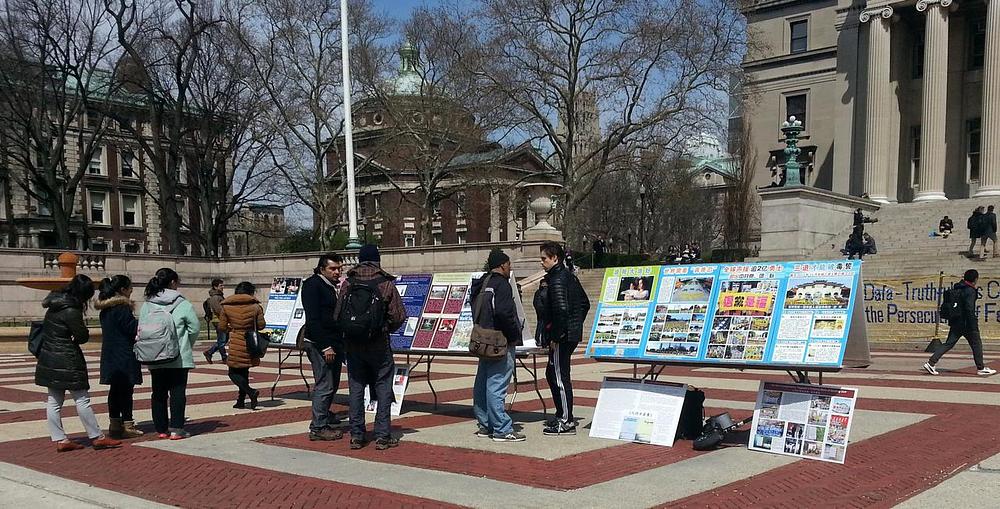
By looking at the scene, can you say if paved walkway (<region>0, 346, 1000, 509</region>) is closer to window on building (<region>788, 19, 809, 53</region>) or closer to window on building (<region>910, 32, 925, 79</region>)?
window on building (<region>910, 32, 925, 79</region>)

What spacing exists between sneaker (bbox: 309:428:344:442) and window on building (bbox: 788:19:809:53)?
5199cm

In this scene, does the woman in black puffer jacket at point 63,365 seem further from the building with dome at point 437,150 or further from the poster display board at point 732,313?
the building with dome at point 437,150

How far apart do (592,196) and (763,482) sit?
5905 centimetres

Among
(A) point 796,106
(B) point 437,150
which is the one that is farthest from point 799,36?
(B) point 437,150

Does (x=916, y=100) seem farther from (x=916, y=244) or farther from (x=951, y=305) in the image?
(x=951, y=305)

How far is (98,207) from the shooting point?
67.6m

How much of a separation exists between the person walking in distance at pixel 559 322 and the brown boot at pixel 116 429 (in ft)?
15.1

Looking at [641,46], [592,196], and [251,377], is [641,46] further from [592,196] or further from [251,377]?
[592,196]

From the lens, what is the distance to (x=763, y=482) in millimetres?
6609

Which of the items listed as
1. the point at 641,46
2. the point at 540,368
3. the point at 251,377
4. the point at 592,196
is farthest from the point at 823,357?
the point at 592,196

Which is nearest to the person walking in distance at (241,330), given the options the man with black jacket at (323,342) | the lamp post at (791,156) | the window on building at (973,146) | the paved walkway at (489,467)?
the paved walkway at (489,467)

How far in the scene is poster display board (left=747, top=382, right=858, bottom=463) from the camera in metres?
7.23

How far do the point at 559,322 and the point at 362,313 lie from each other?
2.07 m

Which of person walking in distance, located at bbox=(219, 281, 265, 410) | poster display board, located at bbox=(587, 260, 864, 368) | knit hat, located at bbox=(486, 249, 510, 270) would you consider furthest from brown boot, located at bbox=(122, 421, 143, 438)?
poster display board, located at bbox=(587, 260, 864, 368)
